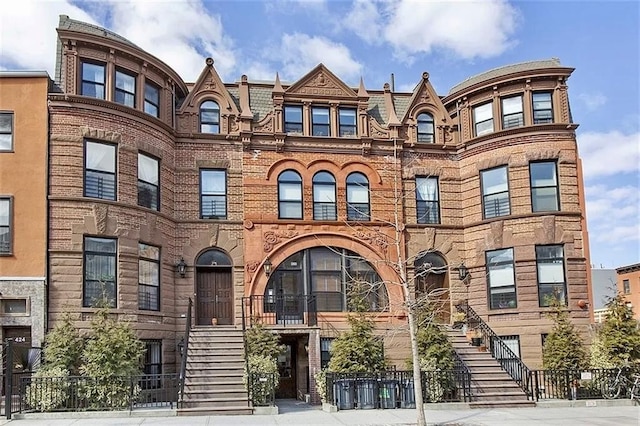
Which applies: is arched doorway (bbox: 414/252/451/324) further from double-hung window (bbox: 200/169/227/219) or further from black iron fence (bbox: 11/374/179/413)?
black iron fence (bbox: 11/374/179/413)

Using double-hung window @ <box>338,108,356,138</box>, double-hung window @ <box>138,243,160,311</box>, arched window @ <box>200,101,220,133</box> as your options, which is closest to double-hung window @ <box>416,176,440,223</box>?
double-hung window @ <box>338,108,356,138</box>

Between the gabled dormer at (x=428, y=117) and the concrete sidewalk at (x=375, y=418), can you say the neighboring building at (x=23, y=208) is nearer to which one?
the concrete sidewalk at (x=375, y=418)

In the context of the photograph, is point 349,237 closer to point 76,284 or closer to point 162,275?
point 162,275

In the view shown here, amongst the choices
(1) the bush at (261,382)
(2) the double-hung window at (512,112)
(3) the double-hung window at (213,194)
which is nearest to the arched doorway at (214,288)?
(3) the double-hung window at (213,194)

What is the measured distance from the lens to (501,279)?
78.6ft

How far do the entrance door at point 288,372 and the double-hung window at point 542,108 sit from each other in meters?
11.6

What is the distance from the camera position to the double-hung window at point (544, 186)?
23.9m

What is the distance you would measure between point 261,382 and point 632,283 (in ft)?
131

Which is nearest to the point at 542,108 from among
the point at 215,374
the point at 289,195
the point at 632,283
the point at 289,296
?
the point at 289,195

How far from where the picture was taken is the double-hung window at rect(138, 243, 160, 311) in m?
21.2

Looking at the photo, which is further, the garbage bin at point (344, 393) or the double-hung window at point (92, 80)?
the double-hung window at point (92, 80)

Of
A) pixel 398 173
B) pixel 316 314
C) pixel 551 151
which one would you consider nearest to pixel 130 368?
pixel 316 314

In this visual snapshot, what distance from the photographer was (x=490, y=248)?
24234 mm

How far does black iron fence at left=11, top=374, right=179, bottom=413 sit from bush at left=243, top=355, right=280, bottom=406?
2.03 m
